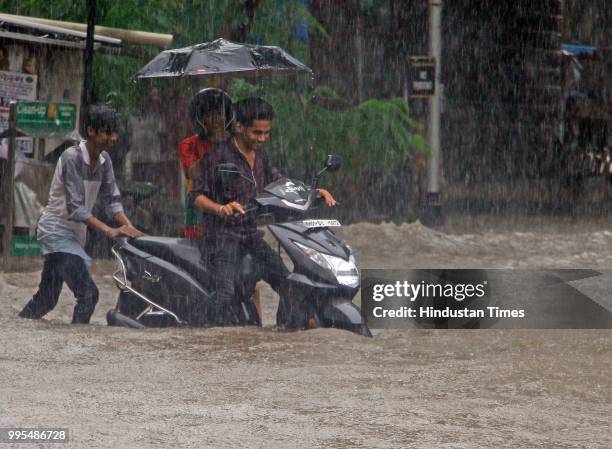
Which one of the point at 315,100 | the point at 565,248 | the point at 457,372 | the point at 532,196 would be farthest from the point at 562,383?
the point at 532,196

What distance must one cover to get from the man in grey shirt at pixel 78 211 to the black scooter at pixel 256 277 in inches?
12.3

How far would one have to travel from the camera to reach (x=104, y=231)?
8.74 m

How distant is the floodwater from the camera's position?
578 cm

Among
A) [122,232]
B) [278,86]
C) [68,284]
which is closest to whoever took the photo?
[122,232]

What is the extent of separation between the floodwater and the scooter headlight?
15.0 inches

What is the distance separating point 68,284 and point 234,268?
142cm

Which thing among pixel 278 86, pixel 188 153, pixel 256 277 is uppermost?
pixel 278 86

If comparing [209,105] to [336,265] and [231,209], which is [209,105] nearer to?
[231,209]

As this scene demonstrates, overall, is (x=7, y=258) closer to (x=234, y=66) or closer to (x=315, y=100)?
(x=234, y=66)

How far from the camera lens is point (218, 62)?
9.93m

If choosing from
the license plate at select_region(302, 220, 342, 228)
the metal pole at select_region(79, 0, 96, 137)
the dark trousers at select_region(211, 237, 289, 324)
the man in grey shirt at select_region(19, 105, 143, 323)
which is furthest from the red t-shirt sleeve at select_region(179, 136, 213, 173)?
the metal pole at select_region(79, 0, 96, 137)

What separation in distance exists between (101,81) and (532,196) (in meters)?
10.1

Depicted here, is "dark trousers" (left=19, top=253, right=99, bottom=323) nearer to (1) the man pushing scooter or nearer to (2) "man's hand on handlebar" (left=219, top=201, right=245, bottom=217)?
(1) the man pushing scooter

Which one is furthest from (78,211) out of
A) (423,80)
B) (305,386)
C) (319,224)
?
(423,80)
